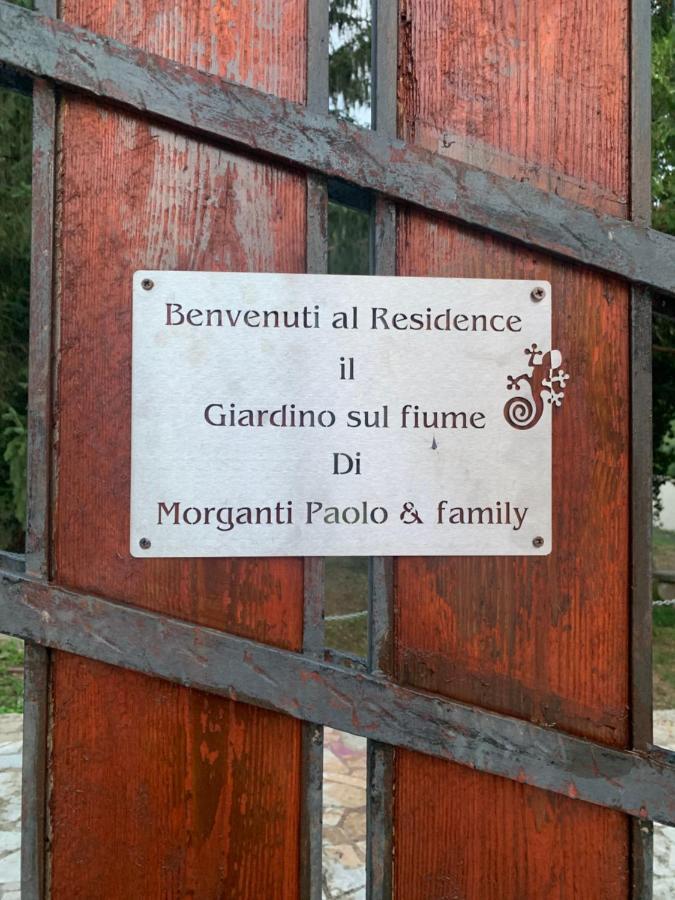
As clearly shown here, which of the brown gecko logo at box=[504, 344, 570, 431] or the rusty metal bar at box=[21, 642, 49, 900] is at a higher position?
the brown gecko logo at box=[504, 344, 570, 431]

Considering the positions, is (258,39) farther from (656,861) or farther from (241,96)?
(656,861)

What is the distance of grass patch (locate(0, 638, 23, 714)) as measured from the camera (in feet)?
12.9

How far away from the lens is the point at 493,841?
124 cm

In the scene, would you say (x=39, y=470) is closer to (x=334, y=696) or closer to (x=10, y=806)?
(x=334, y=696)

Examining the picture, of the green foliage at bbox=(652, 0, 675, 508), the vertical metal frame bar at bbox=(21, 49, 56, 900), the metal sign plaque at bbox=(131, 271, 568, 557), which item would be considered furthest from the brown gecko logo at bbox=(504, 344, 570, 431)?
the green foliage at bbox=(652, 0, 675, 508)

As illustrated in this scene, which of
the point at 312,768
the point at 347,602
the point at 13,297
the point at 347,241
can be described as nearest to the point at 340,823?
the point at 312,768

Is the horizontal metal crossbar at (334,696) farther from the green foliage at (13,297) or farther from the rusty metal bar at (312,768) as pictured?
the green foliage at (13,297)

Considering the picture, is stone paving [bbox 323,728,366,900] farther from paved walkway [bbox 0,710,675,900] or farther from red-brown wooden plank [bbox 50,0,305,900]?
red-brown wooden plank [bbox 50,0,305,900]

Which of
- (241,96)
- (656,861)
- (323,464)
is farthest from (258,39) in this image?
(656,861)

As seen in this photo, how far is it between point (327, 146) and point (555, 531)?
919mm

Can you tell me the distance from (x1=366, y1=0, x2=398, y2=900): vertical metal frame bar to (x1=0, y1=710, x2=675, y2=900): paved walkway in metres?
1.29

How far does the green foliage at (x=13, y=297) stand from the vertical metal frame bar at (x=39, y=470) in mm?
3297

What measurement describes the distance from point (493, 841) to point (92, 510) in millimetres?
1080

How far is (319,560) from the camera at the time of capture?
1206mm
